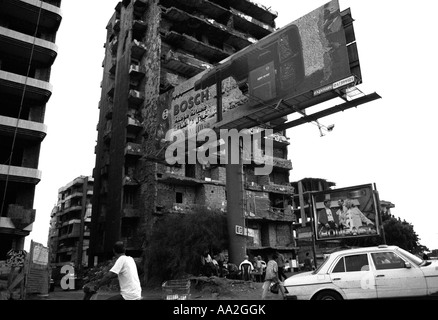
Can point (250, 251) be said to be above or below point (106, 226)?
below

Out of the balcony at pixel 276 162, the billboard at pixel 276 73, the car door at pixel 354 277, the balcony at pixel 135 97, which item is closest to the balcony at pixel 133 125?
→ the balcony at pixel 135 97

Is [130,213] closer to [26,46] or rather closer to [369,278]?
[26,46]

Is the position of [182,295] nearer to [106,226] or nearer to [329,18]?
[329,18]

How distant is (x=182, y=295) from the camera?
1045cm

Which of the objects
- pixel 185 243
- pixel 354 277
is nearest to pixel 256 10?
pixel 185 243

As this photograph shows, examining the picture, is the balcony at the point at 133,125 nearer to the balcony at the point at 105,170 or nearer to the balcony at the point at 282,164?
the balcony at the point at 105,170

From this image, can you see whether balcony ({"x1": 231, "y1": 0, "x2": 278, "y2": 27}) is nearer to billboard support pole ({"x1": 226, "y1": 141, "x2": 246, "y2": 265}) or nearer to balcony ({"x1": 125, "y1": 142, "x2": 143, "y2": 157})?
balcony ({"x1": 125, "y1": 142, "x2": 143, "y2": 157})

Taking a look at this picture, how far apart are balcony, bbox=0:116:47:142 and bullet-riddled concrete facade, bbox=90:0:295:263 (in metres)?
9.04

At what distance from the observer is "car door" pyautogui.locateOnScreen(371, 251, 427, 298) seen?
7434 millimetres

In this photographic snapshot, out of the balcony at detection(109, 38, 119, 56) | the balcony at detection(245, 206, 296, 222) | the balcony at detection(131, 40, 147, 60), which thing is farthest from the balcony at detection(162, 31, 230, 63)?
the balcony at detection(245, 206, 296, 222)

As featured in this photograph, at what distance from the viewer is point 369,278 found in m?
7.70

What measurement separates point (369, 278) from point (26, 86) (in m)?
23.7
